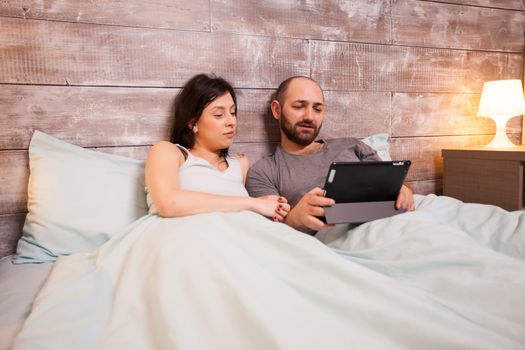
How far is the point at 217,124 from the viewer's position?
1.35m

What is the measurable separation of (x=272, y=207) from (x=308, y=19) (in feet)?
3.07

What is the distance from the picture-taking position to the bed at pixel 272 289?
22.7 inches

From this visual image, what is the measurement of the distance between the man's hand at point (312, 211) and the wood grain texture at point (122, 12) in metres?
0.84

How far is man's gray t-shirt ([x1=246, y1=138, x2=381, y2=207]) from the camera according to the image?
141cm

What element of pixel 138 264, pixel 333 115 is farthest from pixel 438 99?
pixel 138 264

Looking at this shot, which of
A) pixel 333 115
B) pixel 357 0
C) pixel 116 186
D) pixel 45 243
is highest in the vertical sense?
pixel 357 0

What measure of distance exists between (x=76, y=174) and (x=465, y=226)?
3.95 feet

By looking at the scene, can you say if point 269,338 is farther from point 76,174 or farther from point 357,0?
A: point 357,0

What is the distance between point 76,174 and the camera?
1209mm

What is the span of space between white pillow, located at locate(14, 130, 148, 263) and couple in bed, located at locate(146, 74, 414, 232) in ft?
0.50

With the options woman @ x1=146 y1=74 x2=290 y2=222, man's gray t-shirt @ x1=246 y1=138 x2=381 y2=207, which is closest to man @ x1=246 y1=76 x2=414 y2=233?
man's gray t-shirt @ x1=246 y1=138 x2=381 y2=207

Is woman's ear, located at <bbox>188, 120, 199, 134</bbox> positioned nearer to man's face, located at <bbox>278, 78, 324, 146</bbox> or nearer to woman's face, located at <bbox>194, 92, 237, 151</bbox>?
woman's face, located at <bbox>194, 92, 237, 151</bbox>

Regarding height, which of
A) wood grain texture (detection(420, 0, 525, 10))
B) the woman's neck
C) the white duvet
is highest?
wood grain texture (detection(420, 0, 525, 10))

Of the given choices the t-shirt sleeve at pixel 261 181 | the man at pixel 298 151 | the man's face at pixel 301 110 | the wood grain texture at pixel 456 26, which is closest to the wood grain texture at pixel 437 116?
the wood grain texture at pixel 456 26
